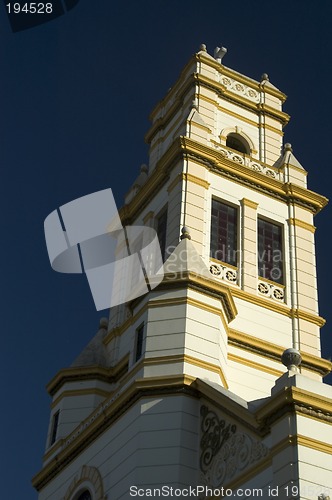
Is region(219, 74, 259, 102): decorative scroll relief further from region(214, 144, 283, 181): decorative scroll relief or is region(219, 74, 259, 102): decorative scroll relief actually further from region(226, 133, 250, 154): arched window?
region(214, 144, 283, 181): decorative scroll relief

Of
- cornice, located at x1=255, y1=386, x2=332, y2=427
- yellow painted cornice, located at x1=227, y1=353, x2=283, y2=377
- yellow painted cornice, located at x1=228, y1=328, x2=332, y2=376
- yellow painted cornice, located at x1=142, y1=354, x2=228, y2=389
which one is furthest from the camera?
yellow painted cornice, located at x1=228, y1=328, x2=332, y2=376

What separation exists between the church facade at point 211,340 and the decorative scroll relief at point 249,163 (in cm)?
7

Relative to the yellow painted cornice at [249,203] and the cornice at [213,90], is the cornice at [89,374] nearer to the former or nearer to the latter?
the yellow painted cornice at [249,203]

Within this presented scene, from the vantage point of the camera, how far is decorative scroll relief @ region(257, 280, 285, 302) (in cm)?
2592

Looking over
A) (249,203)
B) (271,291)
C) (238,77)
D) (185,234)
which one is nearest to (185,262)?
(185,234)

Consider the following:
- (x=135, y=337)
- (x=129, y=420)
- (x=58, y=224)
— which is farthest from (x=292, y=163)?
(x=129, y=420)

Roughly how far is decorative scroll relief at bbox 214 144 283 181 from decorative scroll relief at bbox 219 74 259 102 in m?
4.73

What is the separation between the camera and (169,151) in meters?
28.0

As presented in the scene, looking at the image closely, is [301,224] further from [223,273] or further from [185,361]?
[185,361]

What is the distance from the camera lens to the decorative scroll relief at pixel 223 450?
1606 centimetres

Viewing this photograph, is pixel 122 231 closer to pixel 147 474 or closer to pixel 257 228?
pixel 257 228

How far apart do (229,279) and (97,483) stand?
25.9 feet

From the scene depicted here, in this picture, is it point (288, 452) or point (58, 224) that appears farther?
point (58, 224)

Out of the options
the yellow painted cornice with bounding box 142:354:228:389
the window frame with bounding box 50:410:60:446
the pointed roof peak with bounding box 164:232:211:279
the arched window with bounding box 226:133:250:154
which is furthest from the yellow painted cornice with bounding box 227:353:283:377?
the arched window with bounding box 226:133:250:154
